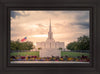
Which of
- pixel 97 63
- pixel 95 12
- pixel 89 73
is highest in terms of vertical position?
pixel 95 12

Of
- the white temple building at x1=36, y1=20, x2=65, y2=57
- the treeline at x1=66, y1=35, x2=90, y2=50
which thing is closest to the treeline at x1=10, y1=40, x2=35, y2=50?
the white temple building at x1=36, y1=20, x2=65, y2=57

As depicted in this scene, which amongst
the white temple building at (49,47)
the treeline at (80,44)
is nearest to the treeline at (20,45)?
the white temple building at (49,47)

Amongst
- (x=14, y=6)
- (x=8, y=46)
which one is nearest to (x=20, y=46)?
(x=8, y=46)

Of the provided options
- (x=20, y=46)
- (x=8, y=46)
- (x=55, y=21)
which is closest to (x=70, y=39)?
(x=55, y=21)

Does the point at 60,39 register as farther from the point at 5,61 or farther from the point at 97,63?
the point at 5,61

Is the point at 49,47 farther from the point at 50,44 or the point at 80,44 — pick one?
the point at 80,44

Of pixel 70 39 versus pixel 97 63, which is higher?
pixel 70 39

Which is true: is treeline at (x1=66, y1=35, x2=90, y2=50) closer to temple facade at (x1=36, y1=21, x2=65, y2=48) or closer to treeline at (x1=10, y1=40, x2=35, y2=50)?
temple facade at (x1=36, y1=21, x2=65, y2=48)

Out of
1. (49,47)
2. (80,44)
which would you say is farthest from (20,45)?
(80,44)
